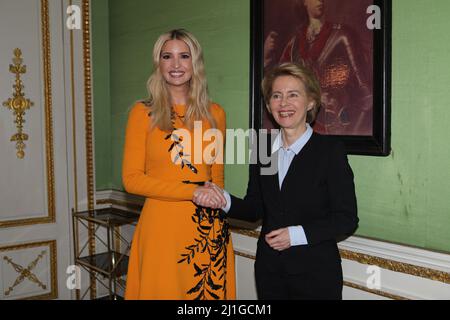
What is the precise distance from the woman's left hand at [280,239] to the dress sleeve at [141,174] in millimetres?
501

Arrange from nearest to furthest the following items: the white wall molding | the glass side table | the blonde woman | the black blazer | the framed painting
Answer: the black blazer < the white wall molding < the framed painting < the blonde woman < the glass side table

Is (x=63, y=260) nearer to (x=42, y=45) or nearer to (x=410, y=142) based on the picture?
(x=42, y=45)

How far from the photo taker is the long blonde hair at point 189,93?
2.32m

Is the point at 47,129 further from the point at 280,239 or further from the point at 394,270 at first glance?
the point at 394,270

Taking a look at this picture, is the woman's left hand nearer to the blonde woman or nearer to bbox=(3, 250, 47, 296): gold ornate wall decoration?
the blonde woman

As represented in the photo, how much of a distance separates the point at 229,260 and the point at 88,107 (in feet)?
7.29

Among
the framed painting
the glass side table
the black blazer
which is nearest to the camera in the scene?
the black blazer

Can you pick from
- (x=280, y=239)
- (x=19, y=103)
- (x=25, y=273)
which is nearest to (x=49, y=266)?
(x=25, y=273)

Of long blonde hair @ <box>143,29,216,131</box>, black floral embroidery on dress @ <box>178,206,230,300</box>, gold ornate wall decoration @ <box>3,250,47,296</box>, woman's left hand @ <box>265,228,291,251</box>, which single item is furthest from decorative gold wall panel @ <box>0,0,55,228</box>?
woman's left hand @ <box>265,228,291,251</box>

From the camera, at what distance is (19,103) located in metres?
3.79

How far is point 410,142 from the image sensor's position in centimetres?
212

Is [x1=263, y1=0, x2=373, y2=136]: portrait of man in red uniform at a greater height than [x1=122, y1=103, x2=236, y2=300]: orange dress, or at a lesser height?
greater

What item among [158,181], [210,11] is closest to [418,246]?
[158,181]

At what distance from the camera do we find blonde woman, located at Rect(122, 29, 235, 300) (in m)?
2.31
